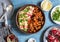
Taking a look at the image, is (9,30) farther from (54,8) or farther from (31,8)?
(54,8)

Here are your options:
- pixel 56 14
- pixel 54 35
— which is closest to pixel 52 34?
pixel 54 35

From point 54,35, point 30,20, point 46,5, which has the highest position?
point 46,5

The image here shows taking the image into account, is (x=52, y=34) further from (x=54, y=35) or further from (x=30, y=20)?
(x=30, y=20)

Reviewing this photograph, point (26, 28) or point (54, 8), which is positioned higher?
point (54, 8)

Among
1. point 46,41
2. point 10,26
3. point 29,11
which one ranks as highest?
point 29,11

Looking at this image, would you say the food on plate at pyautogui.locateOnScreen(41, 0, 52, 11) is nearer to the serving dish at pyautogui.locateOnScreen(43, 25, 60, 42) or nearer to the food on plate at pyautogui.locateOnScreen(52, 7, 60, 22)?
the food on plate at pyautogui.locateOnScreen(52, 7, 60, 22)

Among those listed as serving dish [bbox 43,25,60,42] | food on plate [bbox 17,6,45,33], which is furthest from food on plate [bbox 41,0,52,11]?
serving dish [bbox 43,25,60,42]

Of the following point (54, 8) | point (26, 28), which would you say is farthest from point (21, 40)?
point (54, 8)
